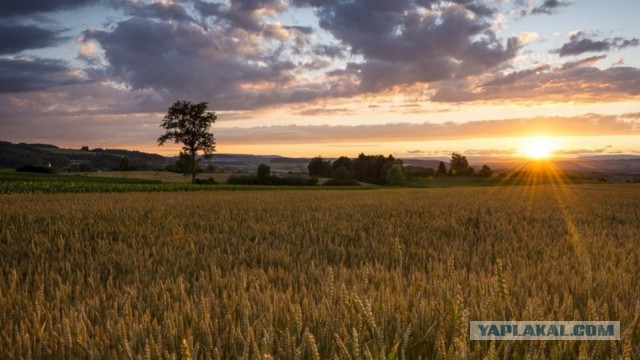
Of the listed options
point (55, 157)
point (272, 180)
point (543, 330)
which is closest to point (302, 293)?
point (543, 330)

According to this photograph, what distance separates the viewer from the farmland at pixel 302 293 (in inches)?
80.0

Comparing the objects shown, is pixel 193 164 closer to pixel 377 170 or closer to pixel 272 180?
pixel 272 180

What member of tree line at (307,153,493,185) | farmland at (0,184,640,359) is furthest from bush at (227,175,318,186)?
farmland at (0,184,640,359)

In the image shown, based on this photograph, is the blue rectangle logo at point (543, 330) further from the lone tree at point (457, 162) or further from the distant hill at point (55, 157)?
the distant hill at point (55, 157)

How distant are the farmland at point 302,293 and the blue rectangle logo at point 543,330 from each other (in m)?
0.05

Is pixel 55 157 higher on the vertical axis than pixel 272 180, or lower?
higher

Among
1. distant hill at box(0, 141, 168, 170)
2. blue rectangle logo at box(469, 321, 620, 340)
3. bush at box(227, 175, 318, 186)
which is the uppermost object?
distant hill at box(0, 141, 168, 170)

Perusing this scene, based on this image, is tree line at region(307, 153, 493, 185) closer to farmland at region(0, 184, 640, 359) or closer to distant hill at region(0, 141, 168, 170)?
distant hill at region(0, 141, 168, 170)

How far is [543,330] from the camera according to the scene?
2.14 metres

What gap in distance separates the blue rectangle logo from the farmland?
2.0 inches

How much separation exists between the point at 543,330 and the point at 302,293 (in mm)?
1532

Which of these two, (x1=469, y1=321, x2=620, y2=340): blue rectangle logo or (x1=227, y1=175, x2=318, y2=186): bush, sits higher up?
(x1=469, y1=321, x2=620, y2=340): blue rectangle logo

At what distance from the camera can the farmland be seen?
6.67 ft

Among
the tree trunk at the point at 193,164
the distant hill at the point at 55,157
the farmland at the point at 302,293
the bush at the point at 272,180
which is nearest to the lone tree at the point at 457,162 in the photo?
the bush at the point at 272,180
